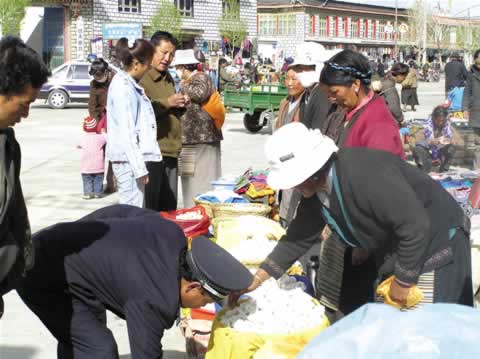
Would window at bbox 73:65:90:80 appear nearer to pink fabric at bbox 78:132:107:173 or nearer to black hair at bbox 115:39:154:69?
pink fabric at bbox 78:132:107:173

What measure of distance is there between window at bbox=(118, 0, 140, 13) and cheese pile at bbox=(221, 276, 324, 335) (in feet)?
145

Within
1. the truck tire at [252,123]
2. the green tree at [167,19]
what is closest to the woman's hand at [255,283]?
the truck tire at [252,123]

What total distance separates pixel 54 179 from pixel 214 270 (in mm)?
8423

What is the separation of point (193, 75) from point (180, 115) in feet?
1.80

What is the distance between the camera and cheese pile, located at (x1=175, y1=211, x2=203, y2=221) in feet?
Result: 19.5

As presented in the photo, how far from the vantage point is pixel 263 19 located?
7825cm

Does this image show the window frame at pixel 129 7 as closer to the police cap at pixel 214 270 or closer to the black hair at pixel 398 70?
the black hair at pixel 398 70

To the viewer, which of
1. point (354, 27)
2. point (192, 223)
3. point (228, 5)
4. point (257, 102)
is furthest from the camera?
point (354, 27)

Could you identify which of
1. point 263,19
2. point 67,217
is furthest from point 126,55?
point 263,19

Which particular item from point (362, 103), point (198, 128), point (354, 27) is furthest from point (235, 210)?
point (354, 27)

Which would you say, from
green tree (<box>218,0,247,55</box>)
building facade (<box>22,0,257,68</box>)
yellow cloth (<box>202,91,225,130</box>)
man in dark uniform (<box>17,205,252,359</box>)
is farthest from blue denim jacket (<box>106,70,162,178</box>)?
green tree (<box>218,0,247,55</box>)

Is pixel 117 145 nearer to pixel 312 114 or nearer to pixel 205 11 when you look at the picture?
pixel 312 114

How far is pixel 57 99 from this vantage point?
80.2 ft

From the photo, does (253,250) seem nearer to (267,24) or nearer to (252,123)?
(252,123)
